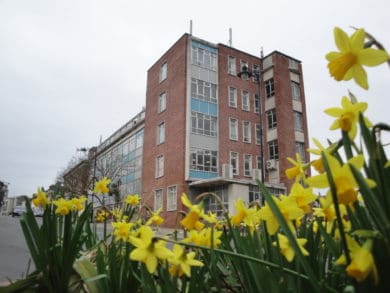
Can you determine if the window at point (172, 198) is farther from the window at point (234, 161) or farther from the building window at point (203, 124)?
the window at point (234, 161)

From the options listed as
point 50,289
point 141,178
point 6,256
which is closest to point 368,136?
point 50,289

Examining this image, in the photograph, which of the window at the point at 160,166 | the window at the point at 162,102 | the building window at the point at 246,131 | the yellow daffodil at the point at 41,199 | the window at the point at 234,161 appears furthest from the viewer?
the window at the point at 162,102

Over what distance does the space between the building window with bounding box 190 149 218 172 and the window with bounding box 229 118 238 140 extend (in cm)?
204

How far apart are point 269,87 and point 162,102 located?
876 cm

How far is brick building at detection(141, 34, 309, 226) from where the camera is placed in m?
22.2

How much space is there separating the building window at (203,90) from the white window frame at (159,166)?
528cm

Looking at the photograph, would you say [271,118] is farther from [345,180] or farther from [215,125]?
[345,180]

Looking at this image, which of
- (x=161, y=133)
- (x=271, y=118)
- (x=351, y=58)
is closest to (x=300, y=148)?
(x=271, y=118)

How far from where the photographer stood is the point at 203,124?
918 inches

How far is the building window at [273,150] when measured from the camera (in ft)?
80.9

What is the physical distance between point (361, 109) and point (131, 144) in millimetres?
32167

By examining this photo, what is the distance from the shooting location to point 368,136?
22.0 inches

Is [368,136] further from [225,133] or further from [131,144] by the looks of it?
[131,144]

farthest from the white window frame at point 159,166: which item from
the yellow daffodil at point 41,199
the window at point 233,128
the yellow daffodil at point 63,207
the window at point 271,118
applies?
the yellow daffodil at point 63,207
